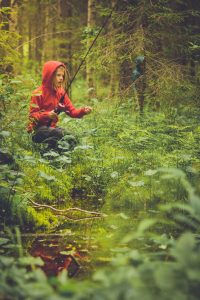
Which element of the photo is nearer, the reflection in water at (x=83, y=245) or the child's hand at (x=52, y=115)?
the reflection in water at (x=83, y=245)

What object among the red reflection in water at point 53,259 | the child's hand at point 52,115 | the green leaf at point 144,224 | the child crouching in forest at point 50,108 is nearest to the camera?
the green leaf at point 144,224

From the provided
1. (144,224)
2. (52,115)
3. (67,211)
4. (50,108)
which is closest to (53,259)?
(67,211)

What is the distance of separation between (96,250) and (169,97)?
4.37m

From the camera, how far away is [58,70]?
6414 mm

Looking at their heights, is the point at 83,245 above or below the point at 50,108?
below

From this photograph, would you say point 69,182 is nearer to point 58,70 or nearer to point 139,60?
point 58,70

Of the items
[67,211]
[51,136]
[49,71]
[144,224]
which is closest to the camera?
[144,224]

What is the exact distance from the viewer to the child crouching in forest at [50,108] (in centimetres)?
607

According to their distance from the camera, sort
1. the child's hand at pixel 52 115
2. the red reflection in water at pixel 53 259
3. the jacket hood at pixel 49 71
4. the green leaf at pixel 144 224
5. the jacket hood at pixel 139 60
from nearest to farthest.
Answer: the green leaf at pixel 144 224
the red reflection in water at pixel 53 259
the child's hand at pixel 52 115
the jacket hood at pixel 49 71
the jacket hood at pixel 139 60

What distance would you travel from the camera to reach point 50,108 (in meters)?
6.44

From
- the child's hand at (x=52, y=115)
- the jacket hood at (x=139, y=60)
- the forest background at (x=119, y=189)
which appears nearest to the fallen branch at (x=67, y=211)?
the forest background at (x=119, y=189)

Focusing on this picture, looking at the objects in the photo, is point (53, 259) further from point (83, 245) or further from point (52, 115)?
point (52, 115)

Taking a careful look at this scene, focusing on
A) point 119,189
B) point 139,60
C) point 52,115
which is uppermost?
point 139,60

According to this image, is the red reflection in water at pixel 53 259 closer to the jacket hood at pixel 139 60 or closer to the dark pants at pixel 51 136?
the dark pants at pixel 51 136
